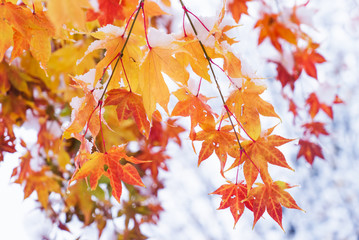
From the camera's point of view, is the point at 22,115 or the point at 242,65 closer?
the point at 242,65

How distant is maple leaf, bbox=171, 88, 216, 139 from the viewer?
0.69 metres

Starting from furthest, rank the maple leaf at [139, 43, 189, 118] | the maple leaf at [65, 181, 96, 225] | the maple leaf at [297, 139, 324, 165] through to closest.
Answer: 1. the maple leaf at [297, 139, 324, 165]
2. the maple leaf at [65, 181, 96, 225]
3. the maple leaf at [139, 43, 189, 118]

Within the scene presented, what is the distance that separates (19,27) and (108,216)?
4.26ft

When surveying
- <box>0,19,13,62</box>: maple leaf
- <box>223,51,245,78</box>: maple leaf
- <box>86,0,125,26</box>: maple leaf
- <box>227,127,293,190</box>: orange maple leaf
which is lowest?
<box>227,127,293,190</box>: orange maple leaf

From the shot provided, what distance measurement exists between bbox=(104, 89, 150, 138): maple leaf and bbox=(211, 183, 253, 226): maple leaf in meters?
0.23

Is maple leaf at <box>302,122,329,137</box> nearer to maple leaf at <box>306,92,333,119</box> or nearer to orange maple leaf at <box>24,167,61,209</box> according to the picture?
maple leaf at <box>306,92,333,119</box>

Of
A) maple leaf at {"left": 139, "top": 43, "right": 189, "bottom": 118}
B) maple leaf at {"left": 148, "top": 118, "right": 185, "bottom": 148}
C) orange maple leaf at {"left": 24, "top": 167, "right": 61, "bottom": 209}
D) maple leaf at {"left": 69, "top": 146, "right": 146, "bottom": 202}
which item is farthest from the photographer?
maple leaf at {"left": 148, "top": 118, "right": 185, "bottom": 148}

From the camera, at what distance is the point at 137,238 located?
5.61 ft

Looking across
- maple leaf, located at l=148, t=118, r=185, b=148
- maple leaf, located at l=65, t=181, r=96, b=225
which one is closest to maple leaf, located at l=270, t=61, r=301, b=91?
maple leaf, located at l=148, t=118, r=185, b=148

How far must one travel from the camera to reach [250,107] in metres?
0.65

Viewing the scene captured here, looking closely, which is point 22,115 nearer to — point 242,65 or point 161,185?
point 161,185

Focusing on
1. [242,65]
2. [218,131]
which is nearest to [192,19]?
[242,65]

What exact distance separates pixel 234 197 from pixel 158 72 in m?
0.35

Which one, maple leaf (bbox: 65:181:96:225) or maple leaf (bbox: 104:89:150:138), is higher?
maple leaf (bbox: 104:89:150:138)
